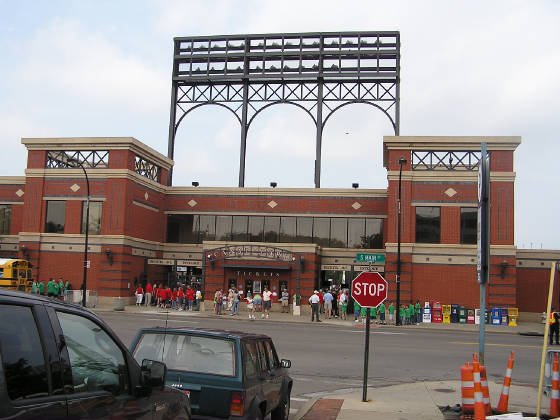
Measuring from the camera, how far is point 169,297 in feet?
127

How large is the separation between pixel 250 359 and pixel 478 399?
3816 millimetres

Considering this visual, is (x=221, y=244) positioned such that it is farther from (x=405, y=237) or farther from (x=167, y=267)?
(x=405, y=237)

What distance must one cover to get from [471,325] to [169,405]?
106 ft

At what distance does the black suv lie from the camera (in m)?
3.26

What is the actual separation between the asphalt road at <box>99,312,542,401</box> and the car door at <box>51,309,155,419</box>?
309 inches

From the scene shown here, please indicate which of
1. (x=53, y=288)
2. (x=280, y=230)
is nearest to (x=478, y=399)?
(x=53, y=288)

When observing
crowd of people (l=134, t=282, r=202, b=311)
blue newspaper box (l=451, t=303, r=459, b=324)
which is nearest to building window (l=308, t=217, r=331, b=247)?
crowd of people (l=134, t=282, r=202, b=311)

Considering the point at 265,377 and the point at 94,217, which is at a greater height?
the point at 94,217

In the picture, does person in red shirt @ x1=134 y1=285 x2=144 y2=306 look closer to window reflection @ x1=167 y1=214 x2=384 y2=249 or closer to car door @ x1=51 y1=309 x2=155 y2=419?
window reflection @ x1=167 y1=214 x2=384 y2=249

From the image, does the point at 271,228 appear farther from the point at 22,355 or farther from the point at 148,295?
the point at 22,355

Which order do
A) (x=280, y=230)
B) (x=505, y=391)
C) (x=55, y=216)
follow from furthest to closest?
(x=280, y=230) < (x=55, y=216) < (x=505, y=391)

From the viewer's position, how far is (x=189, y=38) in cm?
5031

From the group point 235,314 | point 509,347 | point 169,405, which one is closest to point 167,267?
point 235,314

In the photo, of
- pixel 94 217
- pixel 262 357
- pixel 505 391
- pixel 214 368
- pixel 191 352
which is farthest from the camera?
pixel 94 217
